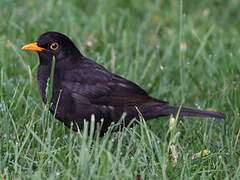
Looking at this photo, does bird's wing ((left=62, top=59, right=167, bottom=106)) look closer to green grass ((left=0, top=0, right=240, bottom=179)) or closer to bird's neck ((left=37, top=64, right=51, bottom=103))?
bird's neck ((left=37, top=64, right=51, bottom=103))

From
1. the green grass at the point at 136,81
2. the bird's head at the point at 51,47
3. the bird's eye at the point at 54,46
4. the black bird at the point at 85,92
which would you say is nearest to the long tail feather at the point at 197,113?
the black bird at the point at 85,92

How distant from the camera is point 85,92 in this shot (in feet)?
15.8

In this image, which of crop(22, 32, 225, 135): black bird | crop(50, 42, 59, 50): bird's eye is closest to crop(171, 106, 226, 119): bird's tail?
crop(22, 32, 225, 135): black bird

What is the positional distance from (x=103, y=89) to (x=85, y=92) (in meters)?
0.19

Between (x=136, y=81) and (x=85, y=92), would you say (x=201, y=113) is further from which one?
(x=136, y=81)

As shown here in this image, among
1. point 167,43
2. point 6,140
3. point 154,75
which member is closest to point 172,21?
point 167,43

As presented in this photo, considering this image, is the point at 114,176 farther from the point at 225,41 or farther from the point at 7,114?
the point at 225,41

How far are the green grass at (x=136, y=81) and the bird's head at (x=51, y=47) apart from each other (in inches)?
8.0

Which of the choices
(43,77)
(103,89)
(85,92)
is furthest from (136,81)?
(43,77)

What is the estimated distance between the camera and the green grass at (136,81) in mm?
3873

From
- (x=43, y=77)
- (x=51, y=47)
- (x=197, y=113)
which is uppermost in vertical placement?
(x=51, y=47)

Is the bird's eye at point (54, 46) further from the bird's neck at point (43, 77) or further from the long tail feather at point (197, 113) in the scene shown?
the long tail feather at point (197, 113)

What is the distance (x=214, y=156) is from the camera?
14.0ft

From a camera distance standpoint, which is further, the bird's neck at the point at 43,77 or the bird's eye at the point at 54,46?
the bird's eye at the point at 54,46
